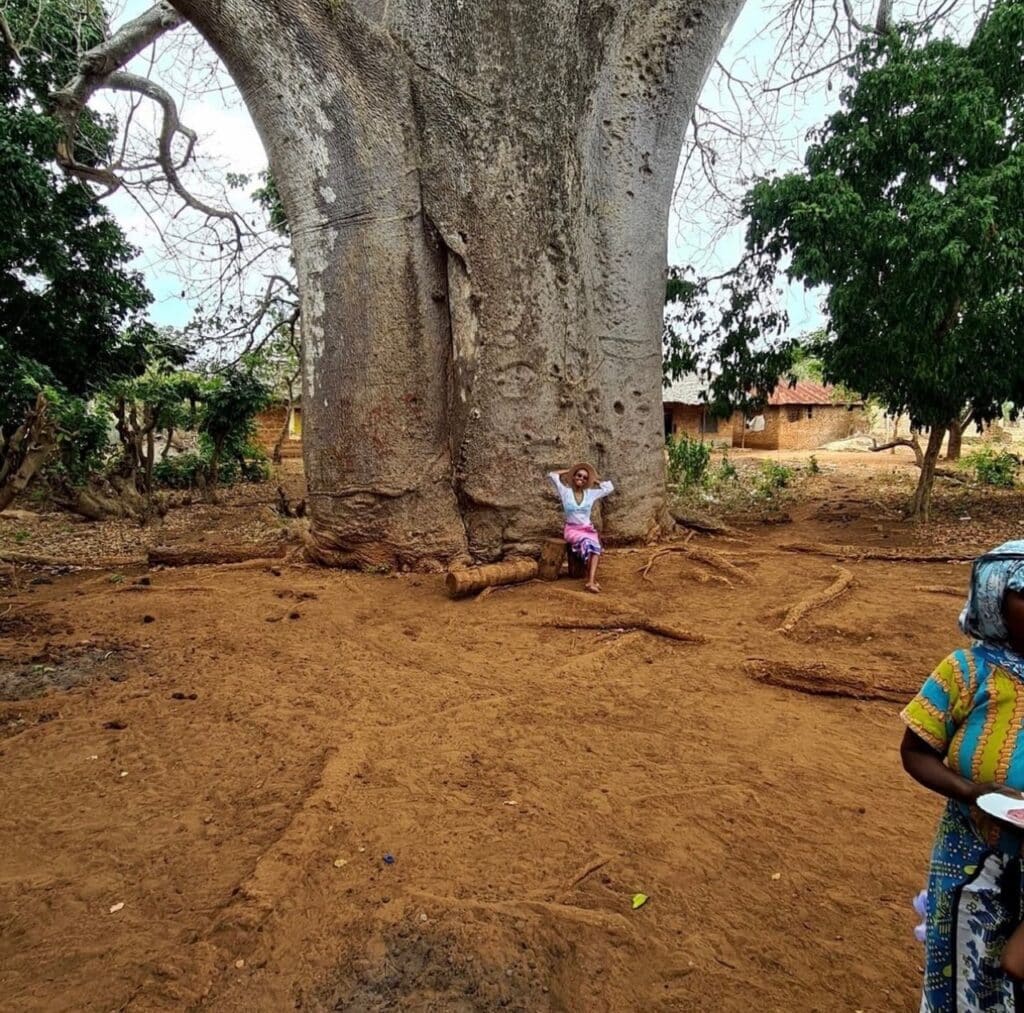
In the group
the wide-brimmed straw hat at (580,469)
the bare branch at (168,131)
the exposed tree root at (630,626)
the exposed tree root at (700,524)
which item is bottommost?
the exposed tree root at (630,626)

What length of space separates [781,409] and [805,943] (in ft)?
80.1

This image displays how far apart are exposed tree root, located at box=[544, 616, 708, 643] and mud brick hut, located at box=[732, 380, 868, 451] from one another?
70.1 ft

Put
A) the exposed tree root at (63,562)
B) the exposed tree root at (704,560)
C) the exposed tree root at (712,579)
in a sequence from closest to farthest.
Answer: the exposed tree root at (712,579), the exposed tree root at (704,560), the exposed tree root at (63,562)

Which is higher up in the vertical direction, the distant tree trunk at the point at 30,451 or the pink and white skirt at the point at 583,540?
the distant tree trunk at the point at 30,451

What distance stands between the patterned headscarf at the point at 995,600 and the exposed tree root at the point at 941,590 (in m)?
3.70

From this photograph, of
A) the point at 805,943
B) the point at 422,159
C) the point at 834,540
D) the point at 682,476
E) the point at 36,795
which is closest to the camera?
the point at 805,943

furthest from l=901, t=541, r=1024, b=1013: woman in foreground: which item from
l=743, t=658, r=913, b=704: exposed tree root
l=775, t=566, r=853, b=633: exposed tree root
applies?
l=775, t=566, r=853, b=633: exposed tree root

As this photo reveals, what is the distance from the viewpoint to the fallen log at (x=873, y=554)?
216 inches

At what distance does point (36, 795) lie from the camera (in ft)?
7.82

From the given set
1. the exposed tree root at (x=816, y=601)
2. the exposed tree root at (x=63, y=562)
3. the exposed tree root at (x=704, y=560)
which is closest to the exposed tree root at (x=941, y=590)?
the exposed tree root at (x=816, y=601)

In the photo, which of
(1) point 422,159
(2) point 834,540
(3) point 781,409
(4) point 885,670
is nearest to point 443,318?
(1) point 422,159

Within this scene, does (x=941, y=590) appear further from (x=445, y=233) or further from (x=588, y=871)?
(x=445, y=233)

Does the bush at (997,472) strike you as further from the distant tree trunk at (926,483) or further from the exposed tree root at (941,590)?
the exposed tree root at (941,590)

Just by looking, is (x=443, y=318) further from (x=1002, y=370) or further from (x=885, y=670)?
(x=1002, y=370)
